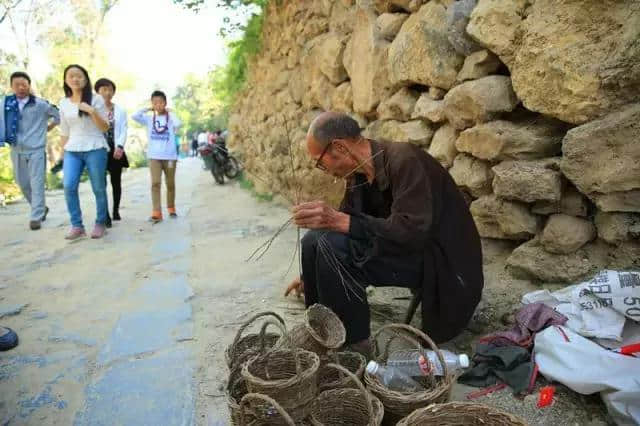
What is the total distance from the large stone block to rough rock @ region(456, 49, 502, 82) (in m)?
0.10

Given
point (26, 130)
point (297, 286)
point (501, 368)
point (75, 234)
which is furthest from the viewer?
point (26, 130)

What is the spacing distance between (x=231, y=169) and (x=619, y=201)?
823cm

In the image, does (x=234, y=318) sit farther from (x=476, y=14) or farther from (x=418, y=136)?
(x=476, y=14)

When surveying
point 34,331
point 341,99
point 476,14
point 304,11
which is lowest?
point 34,331

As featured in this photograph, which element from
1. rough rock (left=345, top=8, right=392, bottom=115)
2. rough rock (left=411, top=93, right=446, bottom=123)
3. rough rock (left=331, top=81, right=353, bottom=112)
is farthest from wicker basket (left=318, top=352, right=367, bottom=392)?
rough rock (left=331, top=81, right=353, bottom=112)

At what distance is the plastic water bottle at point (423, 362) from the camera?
62.1 inches

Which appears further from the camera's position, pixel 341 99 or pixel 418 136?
pixel 341 99

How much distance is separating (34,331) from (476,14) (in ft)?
9.53

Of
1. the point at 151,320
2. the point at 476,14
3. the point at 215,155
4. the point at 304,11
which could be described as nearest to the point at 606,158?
the point at 476,14

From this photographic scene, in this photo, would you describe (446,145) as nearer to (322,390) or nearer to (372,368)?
(372,368)

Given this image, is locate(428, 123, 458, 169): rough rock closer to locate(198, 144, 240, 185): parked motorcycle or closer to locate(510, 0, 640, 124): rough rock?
locate(510, 0, 640, 124): rough rock

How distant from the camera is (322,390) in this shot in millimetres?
1613

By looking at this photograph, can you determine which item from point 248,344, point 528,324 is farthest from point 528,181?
point 248,344

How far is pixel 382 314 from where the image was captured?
2.45 m
